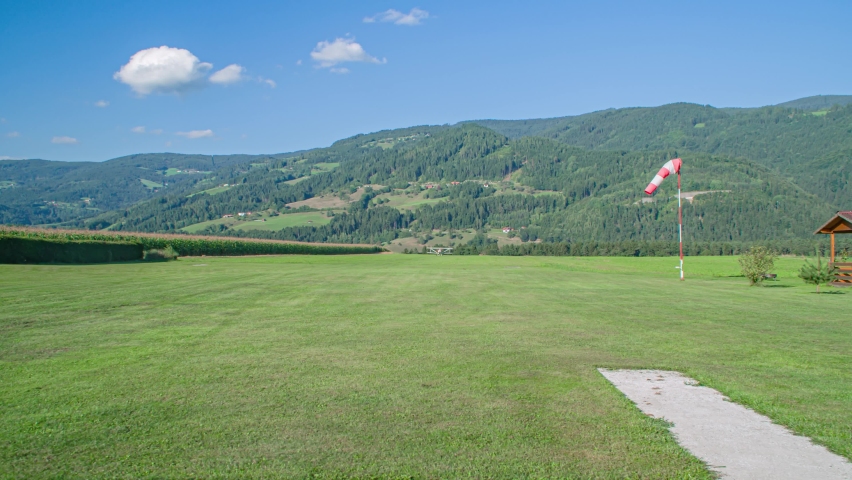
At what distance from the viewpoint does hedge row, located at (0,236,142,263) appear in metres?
27.9

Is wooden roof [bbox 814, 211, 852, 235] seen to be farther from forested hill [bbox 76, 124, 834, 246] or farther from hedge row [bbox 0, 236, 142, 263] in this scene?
forested hill [bbox 76, 124, 834, 246]

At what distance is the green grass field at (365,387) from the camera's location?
4367 mm

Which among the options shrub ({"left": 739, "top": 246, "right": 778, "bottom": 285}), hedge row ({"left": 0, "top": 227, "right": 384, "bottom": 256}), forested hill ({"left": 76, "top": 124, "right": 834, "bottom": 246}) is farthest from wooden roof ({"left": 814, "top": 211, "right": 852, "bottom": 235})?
forested hill ({"left": 76, "top": 124, "right": 834, "bottom": 246})

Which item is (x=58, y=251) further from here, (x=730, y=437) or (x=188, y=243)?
(x=730, y=437)

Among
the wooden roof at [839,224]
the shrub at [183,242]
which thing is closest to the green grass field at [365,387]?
the wooden roof at [839,224]

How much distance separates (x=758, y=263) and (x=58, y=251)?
35.6m

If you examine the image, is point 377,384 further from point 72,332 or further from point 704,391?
point 72,332

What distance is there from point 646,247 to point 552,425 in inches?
3363

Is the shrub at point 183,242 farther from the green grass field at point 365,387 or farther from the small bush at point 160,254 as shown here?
the green grass field at point 365,387

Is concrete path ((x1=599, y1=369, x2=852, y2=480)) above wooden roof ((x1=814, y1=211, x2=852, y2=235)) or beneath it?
beneath

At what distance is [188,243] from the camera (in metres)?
53.5

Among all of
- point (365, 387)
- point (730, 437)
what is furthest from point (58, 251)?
point (730, 437)

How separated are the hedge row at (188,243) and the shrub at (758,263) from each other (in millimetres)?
35343

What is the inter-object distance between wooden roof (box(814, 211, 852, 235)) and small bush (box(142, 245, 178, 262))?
4205cm
